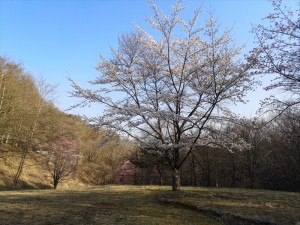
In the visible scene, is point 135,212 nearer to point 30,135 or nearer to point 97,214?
point 97,214

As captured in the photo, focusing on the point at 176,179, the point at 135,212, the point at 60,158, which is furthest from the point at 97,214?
the point at 60,158

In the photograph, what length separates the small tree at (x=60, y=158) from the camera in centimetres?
2656

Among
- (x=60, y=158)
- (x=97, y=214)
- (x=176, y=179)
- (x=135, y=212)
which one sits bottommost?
(x=97, y=214)

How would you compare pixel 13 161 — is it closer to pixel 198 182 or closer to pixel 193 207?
pixel 198 182

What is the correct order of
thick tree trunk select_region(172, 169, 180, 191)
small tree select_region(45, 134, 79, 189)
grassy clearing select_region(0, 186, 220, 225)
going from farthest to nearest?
small tree select_region(45, 134, 79, 189) → thick tree trunk select_region(172, 169, 180, 191) → grassy clearing select_region(0, 186, 220, 225)

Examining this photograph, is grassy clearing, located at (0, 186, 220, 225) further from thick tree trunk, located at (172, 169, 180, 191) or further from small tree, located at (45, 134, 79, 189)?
small tree, located at (45, 134, 79, 189)

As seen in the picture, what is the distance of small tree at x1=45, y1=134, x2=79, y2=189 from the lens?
26.6m

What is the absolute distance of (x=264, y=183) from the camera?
95.6 ft

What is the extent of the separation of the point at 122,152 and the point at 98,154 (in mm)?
3134

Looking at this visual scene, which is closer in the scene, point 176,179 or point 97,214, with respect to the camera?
point 97,214

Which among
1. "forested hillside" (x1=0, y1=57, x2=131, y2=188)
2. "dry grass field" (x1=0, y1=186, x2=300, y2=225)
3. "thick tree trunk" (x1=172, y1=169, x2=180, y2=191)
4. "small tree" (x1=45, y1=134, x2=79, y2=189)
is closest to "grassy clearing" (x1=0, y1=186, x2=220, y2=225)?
"dry grass field" (x1=0, y1=186, x2=300, y2=225)

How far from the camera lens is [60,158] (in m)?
26.7

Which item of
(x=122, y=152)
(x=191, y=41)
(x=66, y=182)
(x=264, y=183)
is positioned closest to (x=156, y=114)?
(x=191, y=41)

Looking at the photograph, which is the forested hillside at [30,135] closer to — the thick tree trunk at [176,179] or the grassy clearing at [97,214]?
the thick tree trunk at [176,179]
